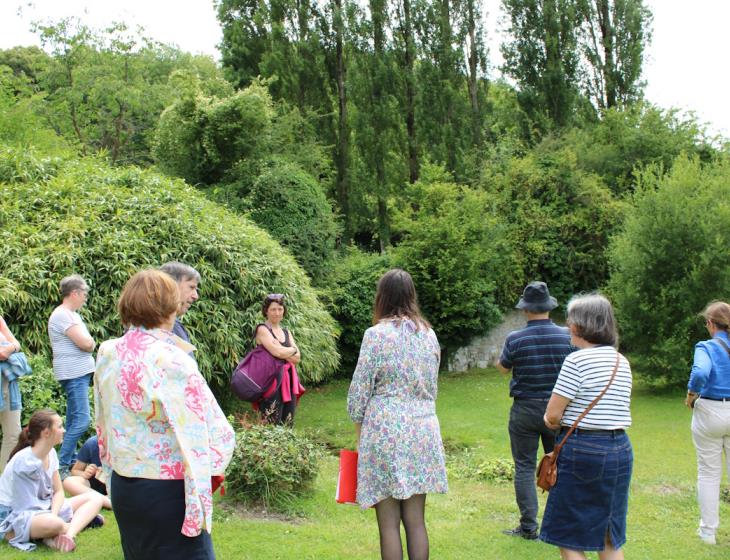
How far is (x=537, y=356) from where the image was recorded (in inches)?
205

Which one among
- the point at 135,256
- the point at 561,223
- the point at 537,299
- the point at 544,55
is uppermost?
the point at 544,55

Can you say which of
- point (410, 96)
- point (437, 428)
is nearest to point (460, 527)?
point (437, 428)

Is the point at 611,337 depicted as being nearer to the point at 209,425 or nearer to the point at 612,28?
the point at 209,425

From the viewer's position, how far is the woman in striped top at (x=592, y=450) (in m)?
3.63

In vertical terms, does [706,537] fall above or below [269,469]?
below

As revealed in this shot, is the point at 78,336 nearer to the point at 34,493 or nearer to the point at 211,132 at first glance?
the point at 34,493

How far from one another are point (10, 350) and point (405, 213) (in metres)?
12.9

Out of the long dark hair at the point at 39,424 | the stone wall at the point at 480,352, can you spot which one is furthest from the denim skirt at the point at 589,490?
the stone wall at the point at 480,352

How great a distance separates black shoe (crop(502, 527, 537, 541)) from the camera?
17.7 ft

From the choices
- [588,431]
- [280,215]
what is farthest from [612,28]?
[588,431]

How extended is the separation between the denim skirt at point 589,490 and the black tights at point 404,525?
0.69m

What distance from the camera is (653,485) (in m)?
7.57

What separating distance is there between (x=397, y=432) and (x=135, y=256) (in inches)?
255

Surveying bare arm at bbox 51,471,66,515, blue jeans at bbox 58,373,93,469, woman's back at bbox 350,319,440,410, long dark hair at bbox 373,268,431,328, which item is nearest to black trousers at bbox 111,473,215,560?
woman's back at bbox 350,319,440,410
